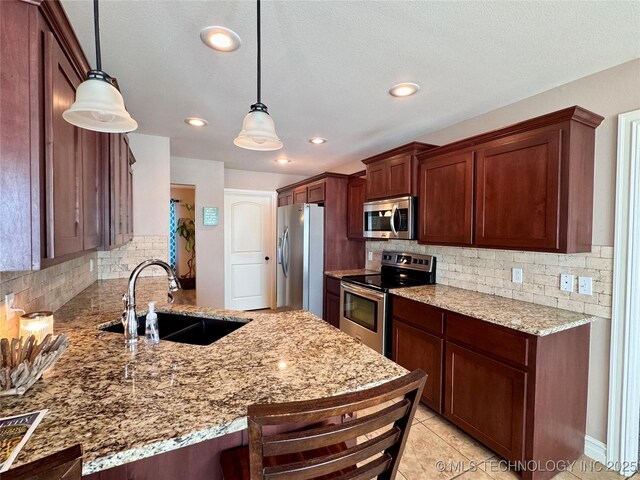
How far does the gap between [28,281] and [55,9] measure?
123 cm

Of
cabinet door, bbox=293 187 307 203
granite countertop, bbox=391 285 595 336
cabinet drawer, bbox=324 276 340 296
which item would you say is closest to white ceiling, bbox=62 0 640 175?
granite countertop, bbox=391 285 595 336

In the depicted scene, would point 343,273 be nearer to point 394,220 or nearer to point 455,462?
point 394,220

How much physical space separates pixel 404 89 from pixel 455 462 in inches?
96.2

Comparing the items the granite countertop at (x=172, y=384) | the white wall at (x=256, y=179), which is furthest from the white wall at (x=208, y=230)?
the granite countertop at (x=172, y=384)

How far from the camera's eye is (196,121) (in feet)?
9.19

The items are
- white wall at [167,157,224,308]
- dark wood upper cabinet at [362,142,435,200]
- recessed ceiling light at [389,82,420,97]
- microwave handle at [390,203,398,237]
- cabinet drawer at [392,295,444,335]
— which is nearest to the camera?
recessed ceiling light at [389,82,420,97]

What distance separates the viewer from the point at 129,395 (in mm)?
906

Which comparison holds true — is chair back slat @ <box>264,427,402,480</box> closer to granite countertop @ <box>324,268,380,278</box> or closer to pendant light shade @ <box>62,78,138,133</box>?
pendant light shade @ <box>62,78,138,133</box>

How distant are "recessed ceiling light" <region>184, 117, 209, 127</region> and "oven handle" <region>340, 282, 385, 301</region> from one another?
6.91 ft

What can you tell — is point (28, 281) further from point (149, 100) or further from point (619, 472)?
point (619, 472)

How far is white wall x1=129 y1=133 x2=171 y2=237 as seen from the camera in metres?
3.21

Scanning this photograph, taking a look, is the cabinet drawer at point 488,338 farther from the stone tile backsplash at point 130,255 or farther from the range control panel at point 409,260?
the stone tile backsplash at point 130,255

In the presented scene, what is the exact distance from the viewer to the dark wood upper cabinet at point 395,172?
112 inches

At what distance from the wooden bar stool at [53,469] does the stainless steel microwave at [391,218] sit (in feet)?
8.80
